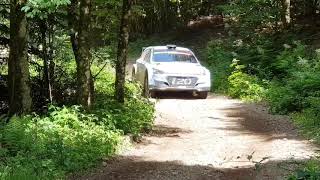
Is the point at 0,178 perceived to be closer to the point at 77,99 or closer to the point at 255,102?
the point at 77,99

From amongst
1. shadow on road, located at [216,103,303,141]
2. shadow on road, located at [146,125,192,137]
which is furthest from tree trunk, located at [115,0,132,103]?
shadow on road, located at [216,103,303,141]

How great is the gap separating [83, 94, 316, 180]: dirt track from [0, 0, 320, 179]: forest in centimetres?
42

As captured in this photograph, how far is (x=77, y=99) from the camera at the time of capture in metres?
11.8

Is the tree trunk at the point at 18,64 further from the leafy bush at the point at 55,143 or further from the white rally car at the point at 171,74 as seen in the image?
the white rally car at the point at 171,74

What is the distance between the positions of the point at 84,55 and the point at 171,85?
6337 mm

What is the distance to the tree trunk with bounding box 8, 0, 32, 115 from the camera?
1107cm

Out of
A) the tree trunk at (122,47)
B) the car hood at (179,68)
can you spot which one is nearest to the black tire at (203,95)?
the car hood at (179,68)

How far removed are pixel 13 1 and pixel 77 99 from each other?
247 centimetres

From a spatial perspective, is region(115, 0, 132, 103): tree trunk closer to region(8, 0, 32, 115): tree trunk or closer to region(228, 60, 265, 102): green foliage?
region(8, 0, 32, 115): tree trunk

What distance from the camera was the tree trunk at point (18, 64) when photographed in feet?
36.3

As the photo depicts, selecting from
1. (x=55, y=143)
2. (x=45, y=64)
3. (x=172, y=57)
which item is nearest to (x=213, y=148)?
(x=55, y=143)

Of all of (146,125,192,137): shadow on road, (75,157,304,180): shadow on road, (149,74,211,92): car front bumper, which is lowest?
(75,157,304,180): shadow on road

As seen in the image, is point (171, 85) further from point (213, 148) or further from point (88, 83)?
point (213, 148)

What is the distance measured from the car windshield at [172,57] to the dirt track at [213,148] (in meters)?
2.87
